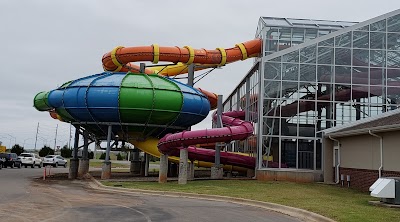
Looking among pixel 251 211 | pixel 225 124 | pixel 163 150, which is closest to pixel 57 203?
pixel 251 211

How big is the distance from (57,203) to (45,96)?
20.2 m

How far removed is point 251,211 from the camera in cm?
1427

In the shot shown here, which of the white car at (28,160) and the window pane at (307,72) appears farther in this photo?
the white car at (28,160)

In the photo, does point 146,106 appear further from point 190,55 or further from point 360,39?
point 360,39

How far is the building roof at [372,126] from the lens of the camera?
19.0 meters

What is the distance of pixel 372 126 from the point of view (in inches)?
811

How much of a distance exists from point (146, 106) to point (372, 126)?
1412cm

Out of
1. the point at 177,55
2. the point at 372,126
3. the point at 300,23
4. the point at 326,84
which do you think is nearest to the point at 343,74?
the point at 326,84

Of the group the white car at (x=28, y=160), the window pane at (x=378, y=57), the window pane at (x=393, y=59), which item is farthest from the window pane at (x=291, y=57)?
the white car at (x=28, y=160)

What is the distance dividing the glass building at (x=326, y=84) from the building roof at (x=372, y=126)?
2123 millimetres

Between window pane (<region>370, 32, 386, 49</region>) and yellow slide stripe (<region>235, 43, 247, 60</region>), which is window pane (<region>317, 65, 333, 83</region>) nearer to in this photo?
window pane (<region>370, 32, 386, 49</region>)

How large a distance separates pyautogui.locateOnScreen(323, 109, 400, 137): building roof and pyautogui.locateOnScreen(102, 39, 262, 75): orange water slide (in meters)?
11.3

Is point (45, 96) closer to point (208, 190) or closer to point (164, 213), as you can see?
point (208, 190)

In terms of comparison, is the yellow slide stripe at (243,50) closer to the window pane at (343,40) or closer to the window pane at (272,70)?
the window pane at (272,70)
